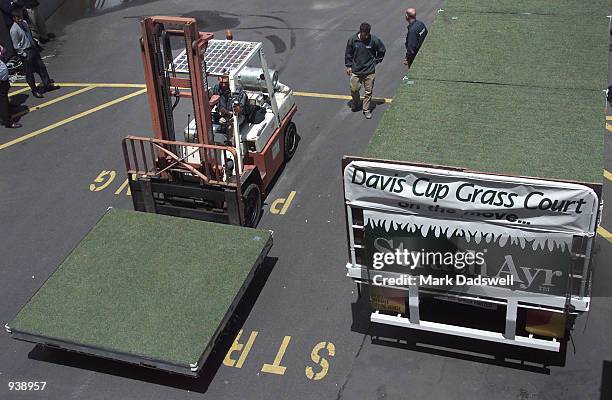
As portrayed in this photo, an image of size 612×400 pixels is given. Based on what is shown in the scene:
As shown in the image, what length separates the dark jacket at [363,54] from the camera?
14438 mm

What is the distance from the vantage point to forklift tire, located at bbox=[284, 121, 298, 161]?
1345cm

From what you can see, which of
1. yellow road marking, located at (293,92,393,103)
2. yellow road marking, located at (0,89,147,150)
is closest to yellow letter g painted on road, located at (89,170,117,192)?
yellow road marking, located at (0,89,147,150)

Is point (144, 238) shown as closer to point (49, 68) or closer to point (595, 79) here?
point (595, 79)

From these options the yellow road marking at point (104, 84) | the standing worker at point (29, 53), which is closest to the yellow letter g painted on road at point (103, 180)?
the yellow road marking at point (104, 84)

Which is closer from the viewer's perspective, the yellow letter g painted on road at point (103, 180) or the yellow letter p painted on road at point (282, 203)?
the yellow letter p painted on road at point (282, 203)

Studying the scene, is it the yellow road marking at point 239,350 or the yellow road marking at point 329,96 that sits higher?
the yellow road marking at point 329,96

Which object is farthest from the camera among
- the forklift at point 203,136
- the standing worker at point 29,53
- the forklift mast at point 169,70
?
the standing worker at point 29,53

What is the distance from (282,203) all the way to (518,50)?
4.74 m

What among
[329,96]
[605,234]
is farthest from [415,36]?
[605,234]

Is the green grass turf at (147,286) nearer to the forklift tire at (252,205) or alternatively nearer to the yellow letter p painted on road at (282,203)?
the forklift tire at (252,205)

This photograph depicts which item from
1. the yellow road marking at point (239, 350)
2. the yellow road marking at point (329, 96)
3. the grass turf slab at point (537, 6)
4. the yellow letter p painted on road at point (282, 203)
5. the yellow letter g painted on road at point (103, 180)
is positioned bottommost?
the yellow road marking at point (239, 350)

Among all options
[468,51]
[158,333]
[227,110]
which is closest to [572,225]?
[468,51]

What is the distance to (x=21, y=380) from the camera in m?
9.36

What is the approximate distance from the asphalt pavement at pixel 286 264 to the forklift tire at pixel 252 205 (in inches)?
13.6
